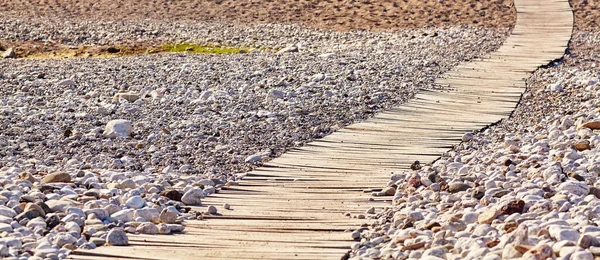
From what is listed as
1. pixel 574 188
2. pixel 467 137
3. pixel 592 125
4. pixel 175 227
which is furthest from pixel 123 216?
pixel 592 125

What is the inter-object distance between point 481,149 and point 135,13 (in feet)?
55.7

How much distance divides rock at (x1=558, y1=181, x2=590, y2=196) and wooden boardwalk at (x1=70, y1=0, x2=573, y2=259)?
1.22 metres

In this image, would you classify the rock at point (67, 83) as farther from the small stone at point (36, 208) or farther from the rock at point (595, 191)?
the rock at point (595, 191)

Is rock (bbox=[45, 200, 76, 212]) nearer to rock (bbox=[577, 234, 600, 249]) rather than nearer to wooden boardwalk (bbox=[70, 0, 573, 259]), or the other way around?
wooden boardwalk (bbox=[70, 0, 573, 259])

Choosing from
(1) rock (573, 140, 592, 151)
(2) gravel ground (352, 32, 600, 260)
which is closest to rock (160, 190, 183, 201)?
(2) gravel ground (352, 32, 600, 260)

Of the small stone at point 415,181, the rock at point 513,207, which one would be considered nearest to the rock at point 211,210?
the small stone at point 415,181

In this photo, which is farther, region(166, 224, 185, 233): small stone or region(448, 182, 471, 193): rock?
region(448, 182, 471, 193): rock

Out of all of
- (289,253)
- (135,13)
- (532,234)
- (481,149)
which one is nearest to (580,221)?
(532,234)

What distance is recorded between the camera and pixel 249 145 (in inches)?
340

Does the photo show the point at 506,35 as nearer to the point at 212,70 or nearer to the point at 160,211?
the point at 212,70

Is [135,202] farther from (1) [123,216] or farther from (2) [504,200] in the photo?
(2) [504,200]

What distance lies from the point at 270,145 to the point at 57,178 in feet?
7.63

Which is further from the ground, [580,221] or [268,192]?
[580,221]

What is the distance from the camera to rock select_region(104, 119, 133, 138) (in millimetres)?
9133
